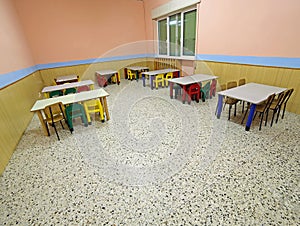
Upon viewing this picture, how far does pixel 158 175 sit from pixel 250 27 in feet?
11.5

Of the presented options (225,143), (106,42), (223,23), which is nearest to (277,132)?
(225,143)

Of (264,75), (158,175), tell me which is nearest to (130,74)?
(264,75)

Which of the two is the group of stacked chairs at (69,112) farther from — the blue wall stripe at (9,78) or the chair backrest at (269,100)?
the chair backrest at (269,100)

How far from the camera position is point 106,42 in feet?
20.4

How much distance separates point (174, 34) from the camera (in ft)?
18.0

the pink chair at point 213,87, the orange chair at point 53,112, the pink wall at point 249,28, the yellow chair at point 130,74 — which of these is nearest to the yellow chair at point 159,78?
the pink wall at point 249,28

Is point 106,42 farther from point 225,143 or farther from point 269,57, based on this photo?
point 225,143

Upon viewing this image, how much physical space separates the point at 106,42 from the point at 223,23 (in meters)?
4.43

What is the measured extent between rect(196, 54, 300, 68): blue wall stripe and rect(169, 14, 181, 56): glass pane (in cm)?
144

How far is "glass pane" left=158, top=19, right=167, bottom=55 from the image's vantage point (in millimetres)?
5889

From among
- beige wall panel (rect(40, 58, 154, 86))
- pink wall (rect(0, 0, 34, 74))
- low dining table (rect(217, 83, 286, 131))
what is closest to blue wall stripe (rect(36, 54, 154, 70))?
beige wall panel (rect(40, 58, 154, 86))

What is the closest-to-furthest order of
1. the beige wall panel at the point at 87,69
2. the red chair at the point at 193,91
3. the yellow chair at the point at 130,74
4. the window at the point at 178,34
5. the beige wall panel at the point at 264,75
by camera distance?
the beige wall panel at the point at 264,75, the red chair at the point at 193,91, the window at the point at 178,34, the beige wall panel at the point at 87,69, the yellow chair at the point at 130,74

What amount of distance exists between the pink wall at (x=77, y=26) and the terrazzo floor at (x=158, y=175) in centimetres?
388

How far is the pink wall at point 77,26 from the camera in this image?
4.89 metres
